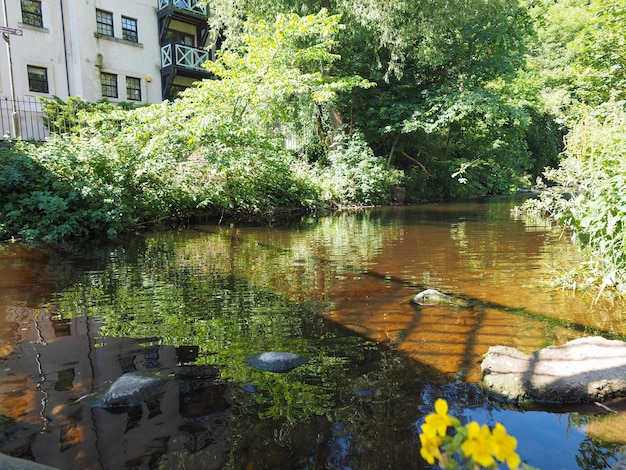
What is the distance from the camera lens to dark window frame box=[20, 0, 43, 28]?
19.2 m

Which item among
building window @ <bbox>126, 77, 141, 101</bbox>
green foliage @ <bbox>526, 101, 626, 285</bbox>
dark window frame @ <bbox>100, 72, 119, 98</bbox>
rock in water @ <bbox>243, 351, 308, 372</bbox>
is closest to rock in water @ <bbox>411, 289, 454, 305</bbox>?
green foliage @ <bbox>526, 101, 626, 285</bbox>

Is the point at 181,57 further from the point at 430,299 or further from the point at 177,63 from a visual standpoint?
the point at 430,299

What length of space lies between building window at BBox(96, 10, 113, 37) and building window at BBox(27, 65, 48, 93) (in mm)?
3453

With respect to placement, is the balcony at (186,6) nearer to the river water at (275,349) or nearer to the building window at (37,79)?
the building window at (37,79)

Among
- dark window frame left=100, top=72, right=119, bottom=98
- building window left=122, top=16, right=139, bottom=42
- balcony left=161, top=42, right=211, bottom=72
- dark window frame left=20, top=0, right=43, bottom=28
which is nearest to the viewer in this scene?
dark window frame left=20, top=0, right=43, bottom=28

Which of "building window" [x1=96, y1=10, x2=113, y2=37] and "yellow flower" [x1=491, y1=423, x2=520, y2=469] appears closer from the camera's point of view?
"yellow flower" [x1=491, y1=423, x2=520, y2=469]

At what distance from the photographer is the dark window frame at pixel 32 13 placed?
19.2 metres

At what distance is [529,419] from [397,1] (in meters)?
16.9

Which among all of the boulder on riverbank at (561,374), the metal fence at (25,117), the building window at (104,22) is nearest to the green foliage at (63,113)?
the metal fence at (25,117)

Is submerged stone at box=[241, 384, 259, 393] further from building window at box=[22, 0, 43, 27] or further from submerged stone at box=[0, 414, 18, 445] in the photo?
building window at box=[22, 0, 43, 27]

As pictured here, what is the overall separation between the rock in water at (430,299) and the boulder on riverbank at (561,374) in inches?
65.6

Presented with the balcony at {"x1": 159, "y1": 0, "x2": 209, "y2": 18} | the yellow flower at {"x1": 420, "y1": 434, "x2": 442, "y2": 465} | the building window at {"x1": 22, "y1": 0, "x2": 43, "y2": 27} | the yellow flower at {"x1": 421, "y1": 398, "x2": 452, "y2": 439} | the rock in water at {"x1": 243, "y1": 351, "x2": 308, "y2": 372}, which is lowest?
the rock in water at {"x1": 243, "y1": 351, "x2": 308, "y2": 372}

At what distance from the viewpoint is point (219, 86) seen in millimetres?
12312

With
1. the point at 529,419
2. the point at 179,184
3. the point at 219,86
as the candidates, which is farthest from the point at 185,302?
the point at 219,86
